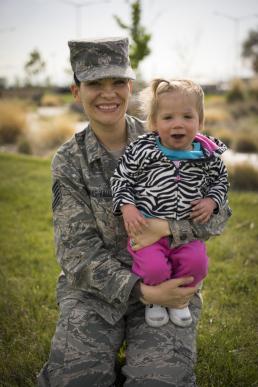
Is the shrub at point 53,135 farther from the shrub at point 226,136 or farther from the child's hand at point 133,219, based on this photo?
the child's hand at point 133,219

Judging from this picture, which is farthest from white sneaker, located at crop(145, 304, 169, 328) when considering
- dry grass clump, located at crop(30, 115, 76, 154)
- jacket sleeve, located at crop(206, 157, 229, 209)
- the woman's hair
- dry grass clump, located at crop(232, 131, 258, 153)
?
dry grass clump, located at crop(30, 115, 76, 154)

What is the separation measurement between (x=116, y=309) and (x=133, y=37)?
31.6 feet

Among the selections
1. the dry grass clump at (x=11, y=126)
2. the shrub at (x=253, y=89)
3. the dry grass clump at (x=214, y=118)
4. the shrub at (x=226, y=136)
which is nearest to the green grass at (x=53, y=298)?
the shrub at (x=226, y=136)

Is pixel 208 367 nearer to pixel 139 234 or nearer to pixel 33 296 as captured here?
pixel 139 234

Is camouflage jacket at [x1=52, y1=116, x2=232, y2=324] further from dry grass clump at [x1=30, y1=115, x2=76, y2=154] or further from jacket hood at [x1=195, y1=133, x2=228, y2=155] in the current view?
dry grass clump at [x1=30, y1=115, x2=76, y2=154]

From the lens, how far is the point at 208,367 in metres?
2.94

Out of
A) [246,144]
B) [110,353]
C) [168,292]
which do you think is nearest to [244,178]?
[246,144]

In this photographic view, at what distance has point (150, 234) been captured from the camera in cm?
242

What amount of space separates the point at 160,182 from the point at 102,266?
1.96ft

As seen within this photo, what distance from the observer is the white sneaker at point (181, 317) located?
2.52 meters

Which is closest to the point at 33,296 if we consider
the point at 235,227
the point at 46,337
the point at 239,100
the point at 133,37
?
the point at 46,337

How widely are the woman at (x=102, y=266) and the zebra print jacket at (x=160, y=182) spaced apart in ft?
0.34

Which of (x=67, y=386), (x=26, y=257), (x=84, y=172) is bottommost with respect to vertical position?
(x=26, y=257)

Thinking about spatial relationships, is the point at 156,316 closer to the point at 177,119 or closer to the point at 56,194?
the point at 56,194
